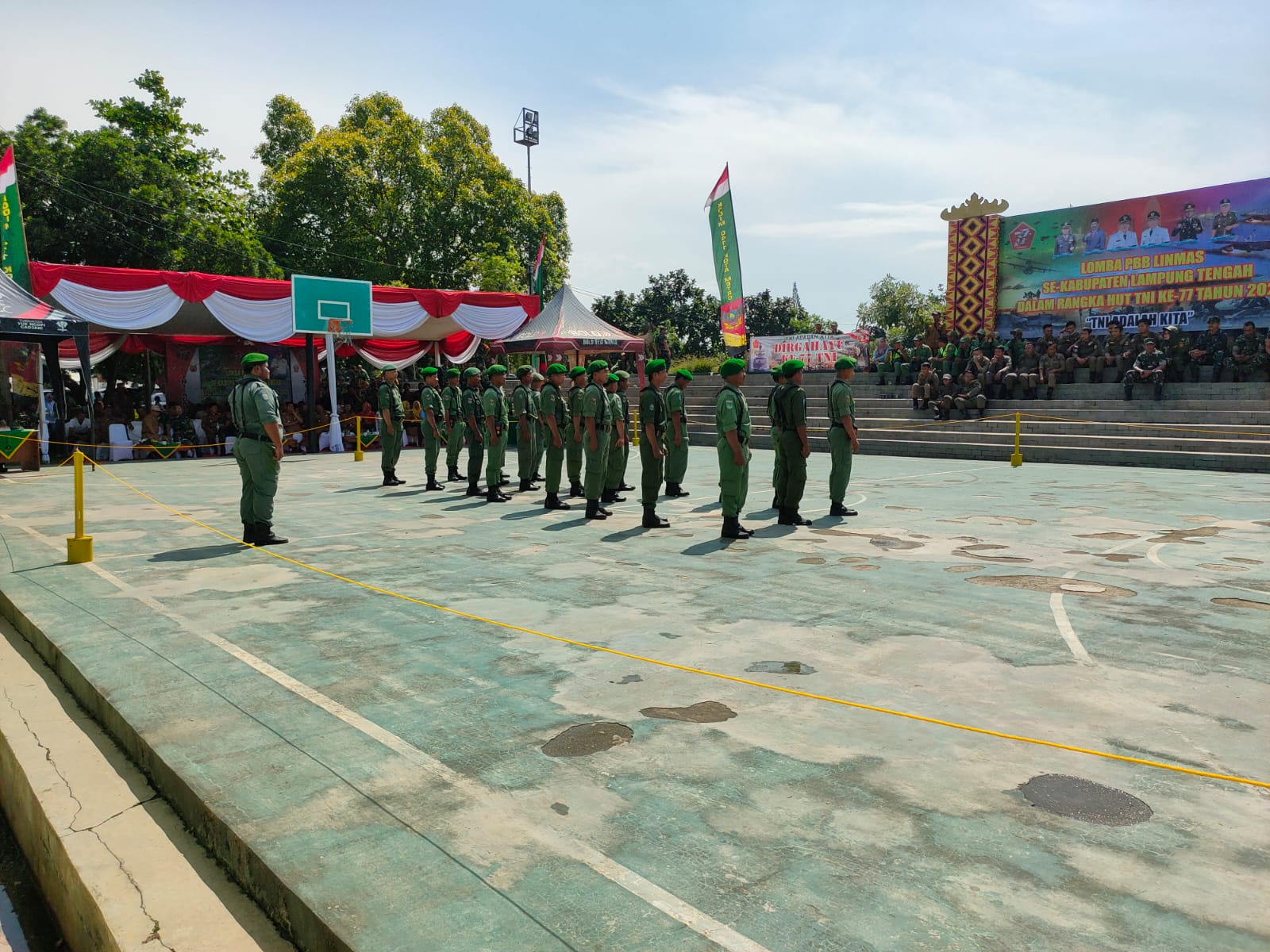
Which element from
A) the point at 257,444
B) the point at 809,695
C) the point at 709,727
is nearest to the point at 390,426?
the point at 257,444

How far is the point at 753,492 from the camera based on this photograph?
12.7 metres

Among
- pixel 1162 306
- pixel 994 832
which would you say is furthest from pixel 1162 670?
pixel 1162 306

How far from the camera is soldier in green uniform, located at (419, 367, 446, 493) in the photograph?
1364cm

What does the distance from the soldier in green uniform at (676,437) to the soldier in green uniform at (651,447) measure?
6.35ft

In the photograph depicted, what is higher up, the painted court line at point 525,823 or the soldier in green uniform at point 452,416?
the soldier in green uniform at point 452,416

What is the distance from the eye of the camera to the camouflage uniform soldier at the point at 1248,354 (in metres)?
18.9

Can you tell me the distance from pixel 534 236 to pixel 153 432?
22.9 m

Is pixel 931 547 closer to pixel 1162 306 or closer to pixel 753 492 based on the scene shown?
pixel 753 492

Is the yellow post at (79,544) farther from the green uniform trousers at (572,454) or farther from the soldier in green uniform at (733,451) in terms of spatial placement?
the soldier in green uniform at (733,451)

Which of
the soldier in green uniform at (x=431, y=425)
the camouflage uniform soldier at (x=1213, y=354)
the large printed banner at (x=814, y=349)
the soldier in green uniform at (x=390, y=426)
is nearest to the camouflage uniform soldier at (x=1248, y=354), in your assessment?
the camouflage uniform soldier at (x=1213, y=354)

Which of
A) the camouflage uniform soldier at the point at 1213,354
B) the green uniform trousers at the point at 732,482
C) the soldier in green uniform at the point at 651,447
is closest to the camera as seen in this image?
the green uniform trousers at the point at 732,482

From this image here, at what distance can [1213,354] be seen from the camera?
776 inches

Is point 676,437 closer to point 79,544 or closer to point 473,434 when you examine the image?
point 473,434

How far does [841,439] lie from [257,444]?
6.26 meters
